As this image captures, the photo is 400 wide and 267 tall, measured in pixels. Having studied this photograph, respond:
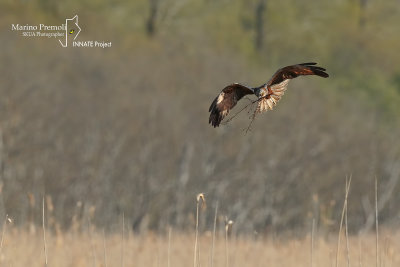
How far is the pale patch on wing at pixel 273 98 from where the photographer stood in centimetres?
428

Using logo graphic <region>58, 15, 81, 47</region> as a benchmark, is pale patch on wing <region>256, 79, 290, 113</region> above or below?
below

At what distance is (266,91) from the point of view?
4.29 metres

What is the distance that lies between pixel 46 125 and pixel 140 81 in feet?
20.5

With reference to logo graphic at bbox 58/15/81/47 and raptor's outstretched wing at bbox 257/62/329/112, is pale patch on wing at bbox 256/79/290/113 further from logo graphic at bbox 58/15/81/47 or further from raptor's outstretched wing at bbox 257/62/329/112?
logo graphic at bbox 58/15/81/47

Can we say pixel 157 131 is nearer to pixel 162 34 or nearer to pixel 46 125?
pixel 46 125

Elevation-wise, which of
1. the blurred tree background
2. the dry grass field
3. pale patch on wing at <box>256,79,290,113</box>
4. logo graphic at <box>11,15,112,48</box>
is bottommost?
the dry grass field

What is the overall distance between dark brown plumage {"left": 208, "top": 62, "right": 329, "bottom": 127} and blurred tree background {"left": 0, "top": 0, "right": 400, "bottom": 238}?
1511 centimetres

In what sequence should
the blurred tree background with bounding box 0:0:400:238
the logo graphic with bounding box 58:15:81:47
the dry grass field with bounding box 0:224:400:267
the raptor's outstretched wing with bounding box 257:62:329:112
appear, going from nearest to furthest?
the raptor's outstretched wing with bounding box 257:62:329:112 → the dry grass field with bounding box 0:224:400:267 → the blurred tree background with bounding box 0:0:400:238 → the logo graphic with bounding box 58:15:81:47

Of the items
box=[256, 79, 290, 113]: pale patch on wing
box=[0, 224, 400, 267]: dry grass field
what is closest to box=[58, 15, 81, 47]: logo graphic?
box=[0, 224, 400, 267]: dry grass field

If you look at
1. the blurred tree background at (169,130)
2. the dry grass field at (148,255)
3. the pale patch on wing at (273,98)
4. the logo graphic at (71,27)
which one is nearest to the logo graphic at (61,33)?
the logo graphic at (71,27)

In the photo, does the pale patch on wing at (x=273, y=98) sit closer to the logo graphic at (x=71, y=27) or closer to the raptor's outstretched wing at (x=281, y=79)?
the raptor's outstretched wing at (x=281, y=79)

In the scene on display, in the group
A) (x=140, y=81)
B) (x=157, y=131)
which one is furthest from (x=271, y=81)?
(x=140, y=81)

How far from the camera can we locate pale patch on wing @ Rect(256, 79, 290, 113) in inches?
168

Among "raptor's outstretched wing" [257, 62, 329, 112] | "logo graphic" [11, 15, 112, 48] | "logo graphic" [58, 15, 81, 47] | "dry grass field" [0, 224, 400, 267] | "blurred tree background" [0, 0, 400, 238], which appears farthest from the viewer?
"logo graphic" [58, 15, 81, 47]
